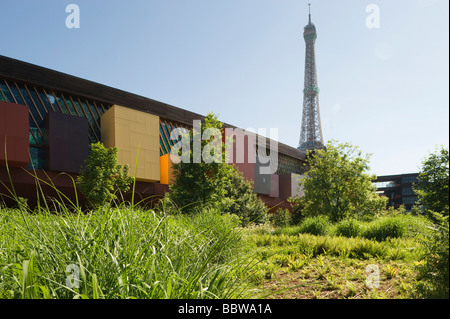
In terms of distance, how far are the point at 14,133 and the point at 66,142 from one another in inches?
125

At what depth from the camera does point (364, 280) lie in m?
4.12

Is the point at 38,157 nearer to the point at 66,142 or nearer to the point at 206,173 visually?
the point at 66,142

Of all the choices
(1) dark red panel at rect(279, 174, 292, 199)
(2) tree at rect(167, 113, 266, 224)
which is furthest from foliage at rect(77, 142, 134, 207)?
(1) dark red panel at rect(279, 174, 292, 199)

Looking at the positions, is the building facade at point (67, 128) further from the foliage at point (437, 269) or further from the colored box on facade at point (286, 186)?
the foliage at point (437, 269)

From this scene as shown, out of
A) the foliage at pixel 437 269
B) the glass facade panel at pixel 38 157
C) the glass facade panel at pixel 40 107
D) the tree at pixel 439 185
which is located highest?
the glass facade panel at pixel 40 107

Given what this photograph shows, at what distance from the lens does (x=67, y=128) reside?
2009cm

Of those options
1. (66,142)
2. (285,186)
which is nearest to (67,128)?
(66,142)

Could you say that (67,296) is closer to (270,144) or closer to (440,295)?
(440,295)

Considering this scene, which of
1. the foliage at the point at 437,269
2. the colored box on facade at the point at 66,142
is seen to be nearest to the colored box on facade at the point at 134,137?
the colored box on facade at the point at 66,142

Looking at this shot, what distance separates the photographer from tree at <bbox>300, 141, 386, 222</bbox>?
51.9 feet

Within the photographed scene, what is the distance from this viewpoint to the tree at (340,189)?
15.8m

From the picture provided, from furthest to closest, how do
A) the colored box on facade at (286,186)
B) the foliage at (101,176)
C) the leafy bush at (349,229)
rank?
1. the colored box on facade at (286,186)
2. the foliage at (101,176)
3. the leafy bush at (349,229)
